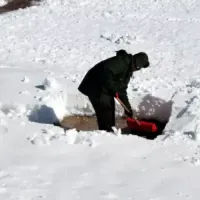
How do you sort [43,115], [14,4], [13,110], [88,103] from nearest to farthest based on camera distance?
1. [13,110]
2. [43,115]
3. [88,103]
4. [14,4]

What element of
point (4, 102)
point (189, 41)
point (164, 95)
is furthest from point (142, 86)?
point (189, 41)

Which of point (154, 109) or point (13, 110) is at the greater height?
point (13, 110)

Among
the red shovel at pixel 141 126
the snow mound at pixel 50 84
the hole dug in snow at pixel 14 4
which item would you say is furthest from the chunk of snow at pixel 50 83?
the hole dug in snow at pixel 14 4

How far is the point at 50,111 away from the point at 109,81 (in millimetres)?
1634

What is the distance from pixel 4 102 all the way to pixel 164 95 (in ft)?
8.99

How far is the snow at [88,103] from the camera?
691 cm

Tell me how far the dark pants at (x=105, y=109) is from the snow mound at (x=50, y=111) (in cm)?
105

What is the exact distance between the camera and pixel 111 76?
8156 mm

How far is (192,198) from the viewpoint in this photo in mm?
6520

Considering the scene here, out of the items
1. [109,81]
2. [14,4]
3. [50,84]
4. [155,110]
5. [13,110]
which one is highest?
[109,81]

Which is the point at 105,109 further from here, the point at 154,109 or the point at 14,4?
the point at 14,4

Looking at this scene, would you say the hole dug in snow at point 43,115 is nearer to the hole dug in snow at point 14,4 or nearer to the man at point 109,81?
the man at point 109,81

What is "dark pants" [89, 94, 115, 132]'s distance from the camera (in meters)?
8.41

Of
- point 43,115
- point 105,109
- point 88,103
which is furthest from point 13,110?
point 105,109
